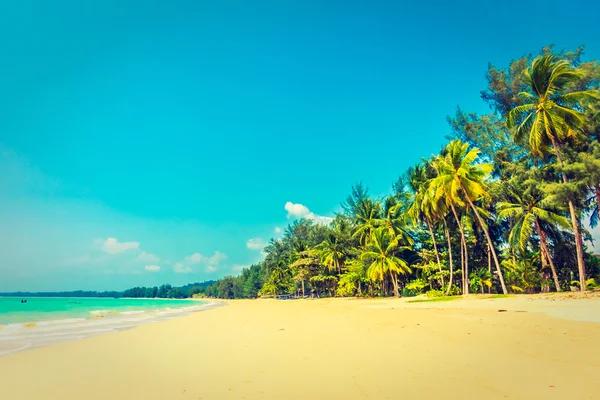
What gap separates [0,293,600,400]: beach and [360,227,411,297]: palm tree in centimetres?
2445

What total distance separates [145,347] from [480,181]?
23235 mm

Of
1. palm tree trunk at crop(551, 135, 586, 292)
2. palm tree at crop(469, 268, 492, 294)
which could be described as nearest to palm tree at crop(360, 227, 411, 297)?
palm tree at crop(469, 268, 492, 294)

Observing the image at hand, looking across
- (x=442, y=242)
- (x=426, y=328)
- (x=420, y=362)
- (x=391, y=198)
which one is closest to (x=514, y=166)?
(x=442, y=242)

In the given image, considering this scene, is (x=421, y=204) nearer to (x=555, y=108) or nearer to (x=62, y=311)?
(x=555, y=108)

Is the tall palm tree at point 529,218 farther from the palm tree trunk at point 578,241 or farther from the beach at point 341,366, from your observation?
the beach at point 341,366

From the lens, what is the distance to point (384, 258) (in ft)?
110

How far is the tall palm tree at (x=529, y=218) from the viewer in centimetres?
2259

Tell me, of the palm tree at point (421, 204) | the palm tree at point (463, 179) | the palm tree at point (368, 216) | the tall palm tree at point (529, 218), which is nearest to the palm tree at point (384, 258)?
the palm tree at point (368, 216)

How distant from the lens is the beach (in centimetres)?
411

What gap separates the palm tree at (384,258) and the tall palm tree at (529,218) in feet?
35.9

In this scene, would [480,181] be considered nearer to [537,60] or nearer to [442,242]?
[537,60]

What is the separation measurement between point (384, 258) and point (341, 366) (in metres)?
29.6

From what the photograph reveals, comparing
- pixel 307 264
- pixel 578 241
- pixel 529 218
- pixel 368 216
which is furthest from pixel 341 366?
pixel 307 264

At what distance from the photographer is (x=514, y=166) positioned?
2441cm
